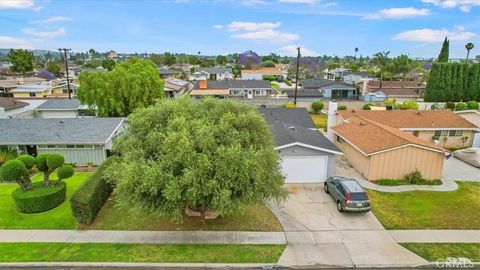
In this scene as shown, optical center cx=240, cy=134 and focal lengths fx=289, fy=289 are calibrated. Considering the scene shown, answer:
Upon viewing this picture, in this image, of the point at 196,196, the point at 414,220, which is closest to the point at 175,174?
the point at 196,196

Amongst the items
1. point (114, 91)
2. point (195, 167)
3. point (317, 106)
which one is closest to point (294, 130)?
point (195, 167)

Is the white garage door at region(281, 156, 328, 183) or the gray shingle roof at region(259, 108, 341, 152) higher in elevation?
the gray shingle roof at region(259, 108, 341, 152)

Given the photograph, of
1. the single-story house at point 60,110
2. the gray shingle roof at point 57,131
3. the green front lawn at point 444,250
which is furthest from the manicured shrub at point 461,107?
the single-story house at point 60,110

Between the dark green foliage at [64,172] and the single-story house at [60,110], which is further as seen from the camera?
the single-story house at [60,110]

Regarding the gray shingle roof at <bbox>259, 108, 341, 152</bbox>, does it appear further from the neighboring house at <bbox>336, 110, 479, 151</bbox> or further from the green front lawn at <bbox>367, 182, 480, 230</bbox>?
the neighboring house at <bbox>336, 110, 479, 151</bbox>

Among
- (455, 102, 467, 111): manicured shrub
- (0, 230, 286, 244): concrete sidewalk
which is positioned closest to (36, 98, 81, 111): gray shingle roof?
(0, 230, 286, 244): concrete sidewalk

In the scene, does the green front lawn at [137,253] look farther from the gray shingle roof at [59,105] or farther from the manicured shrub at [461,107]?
the manicured shrub at [461,107]

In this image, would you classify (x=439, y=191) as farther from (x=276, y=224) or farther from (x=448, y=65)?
(x=448, y=65)
